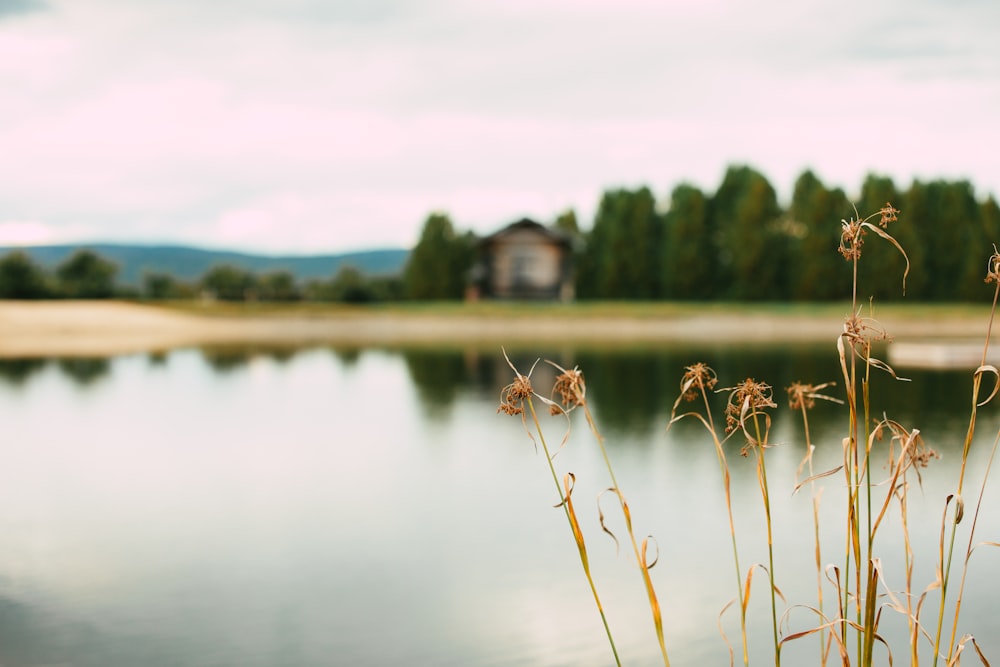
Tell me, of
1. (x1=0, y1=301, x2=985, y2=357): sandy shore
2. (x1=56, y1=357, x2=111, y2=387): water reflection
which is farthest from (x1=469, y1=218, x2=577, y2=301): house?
(x1=56, y1=357, x2=111, y2=387): water reflection

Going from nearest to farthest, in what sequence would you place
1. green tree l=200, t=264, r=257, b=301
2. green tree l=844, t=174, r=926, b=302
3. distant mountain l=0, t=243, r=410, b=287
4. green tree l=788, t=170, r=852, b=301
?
→ green tree l=844, t=174, r=926, b=302
green tree l=788, t=170, r=852, b=301
green tree l=200, t=264, r=257, b=301
distant mountain l=0, t=243, r=410, b=287

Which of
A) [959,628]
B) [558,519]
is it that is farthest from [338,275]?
[959,628]

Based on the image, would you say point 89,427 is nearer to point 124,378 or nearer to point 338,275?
point 124,378

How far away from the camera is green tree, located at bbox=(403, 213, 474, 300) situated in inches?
1351

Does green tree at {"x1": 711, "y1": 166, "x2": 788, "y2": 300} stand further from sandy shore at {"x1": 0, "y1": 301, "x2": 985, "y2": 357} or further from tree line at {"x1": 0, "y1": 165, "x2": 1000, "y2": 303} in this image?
sandy shore at {"x1": 0, "y1": 301, "x2": 985, "y2": 357}

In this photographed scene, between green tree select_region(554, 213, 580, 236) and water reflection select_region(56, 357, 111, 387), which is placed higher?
green tree select_region(554, 213, 580, 236)

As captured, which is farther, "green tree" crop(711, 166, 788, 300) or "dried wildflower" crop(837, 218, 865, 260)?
"green tree" crop(711, 166, 788, 300)

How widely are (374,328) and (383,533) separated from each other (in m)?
24.2

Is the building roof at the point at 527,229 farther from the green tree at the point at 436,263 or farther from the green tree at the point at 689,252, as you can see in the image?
the green tree at the point at 689,252

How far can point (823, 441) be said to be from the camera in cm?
905

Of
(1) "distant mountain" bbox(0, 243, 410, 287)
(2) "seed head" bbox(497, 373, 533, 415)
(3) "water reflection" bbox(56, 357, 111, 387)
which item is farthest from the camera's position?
(1) "distant mountain" bbox(0, 243, 410, 287)

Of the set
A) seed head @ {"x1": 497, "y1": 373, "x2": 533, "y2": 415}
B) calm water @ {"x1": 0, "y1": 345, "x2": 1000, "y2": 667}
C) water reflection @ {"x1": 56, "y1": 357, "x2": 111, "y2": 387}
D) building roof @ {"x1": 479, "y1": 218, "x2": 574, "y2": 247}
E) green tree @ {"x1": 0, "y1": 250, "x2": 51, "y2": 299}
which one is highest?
building roof @ {"x1": 479, "y1": 218, "x2": 574, "y2": 247}

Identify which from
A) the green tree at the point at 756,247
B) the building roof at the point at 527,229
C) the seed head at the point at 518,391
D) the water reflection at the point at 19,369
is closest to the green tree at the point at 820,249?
the green tree at the point at 756,247

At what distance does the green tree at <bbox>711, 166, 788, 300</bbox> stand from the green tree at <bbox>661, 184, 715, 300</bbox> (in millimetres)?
706
